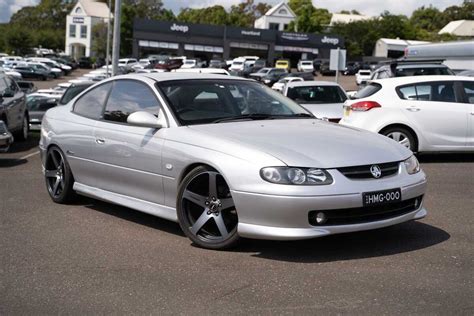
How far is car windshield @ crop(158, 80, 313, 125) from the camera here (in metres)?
6.20

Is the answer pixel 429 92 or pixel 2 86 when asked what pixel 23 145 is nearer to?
pixel 2 86

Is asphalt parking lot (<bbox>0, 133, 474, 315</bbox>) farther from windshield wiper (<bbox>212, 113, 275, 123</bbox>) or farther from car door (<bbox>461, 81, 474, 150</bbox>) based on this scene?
car door (<bbox>461, 81, 474, 150</bbox>)

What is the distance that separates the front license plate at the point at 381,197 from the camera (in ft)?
16.8

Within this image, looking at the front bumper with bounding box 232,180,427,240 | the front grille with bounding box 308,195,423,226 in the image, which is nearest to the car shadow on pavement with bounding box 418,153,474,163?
the front grille with bounding box 308,195,423,226

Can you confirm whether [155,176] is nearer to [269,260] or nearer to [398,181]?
[269,260]

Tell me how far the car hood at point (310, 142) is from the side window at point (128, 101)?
69 cm

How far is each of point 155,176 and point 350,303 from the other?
7.76 feet

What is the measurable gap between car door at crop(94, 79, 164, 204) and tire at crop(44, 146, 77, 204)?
695 mm

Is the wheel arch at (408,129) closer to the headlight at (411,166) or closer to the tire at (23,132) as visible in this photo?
the headlight at (411,166)

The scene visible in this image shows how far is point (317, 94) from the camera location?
1498 centimetres

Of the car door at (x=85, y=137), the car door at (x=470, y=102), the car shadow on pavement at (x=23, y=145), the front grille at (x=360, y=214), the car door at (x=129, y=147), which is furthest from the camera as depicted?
the car shadow on pavement at (x=23, y=145)

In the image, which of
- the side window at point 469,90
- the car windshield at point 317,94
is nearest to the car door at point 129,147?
the side window at point 469,90

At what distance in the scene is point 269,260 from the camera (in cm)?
525

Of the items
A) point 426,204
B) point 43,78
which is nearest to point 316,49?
point 43,78
